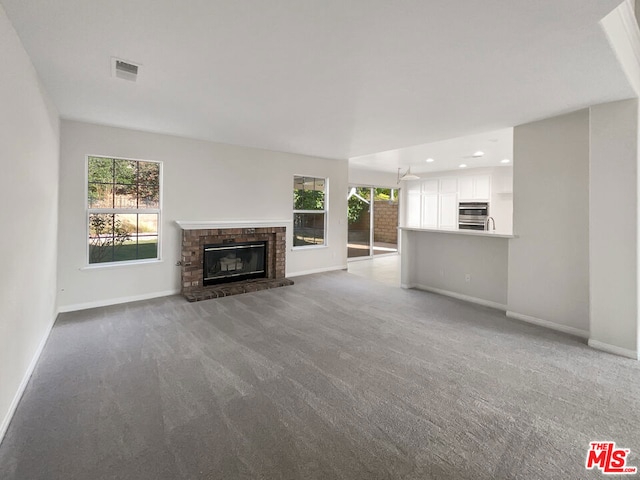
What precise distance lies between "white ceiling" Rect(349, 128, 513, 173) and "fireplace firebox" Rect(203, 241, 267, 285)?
3.10 metres

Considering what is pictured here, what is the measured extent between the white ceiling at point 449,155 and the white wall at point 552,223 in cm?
72

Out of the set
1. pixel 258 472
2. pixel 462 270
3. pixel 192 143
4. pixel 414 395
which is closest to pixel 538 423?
pixel 414 395

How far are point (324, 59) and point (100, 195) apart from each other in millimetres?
3744

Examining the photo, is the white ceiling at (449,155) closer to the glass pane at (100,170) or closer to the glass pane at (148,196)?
the glass pane at (148,196)

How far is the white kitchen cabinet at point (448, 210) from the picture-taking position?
9164 mm

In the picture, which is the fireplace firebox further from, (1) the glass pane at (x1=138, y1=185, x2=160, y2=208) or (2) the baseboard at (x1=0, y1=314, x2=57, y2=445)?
(2) the baseboard at (x1=0, y1=314, x2=57, y2=445)

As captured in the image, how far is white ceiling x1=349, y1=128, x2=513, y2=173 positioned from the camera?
5.22 m

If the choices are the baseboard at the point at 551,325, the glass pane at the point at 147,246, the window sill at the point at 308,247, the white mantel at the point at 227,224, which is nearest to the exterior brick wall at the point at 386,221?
the window sill at the point at 308,247

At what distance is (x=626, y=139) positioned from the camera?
2.96m

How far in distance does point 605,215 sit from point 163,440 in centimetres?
421

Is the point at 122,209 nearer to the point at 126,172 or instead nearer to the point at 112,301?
the point at 126,172

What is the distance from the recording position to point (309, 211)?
6734 millimetres

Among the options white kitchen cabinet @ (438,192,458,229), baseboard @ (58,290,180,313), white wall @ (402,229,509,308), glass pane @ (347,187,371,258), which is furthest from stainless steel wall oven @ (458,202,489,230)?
baseboard @ (58,290,180,313)

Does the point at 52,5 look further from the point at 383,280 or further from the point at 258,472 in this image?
the point at 383,280
